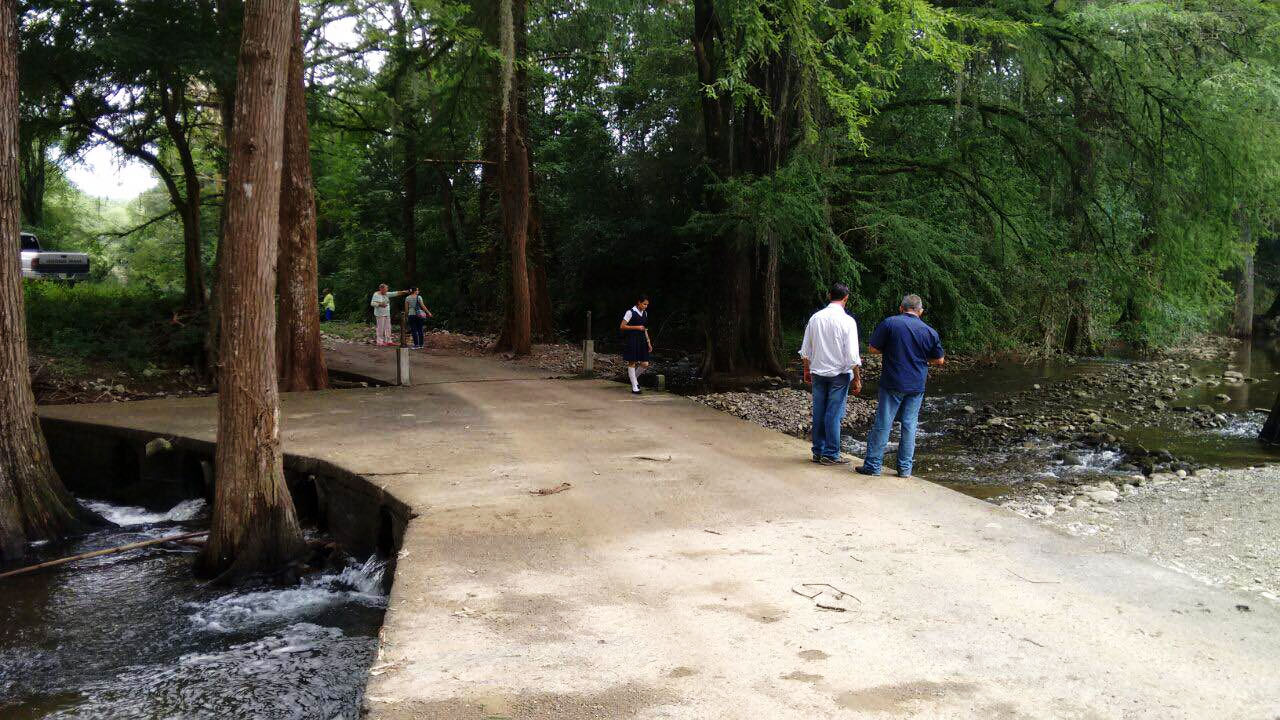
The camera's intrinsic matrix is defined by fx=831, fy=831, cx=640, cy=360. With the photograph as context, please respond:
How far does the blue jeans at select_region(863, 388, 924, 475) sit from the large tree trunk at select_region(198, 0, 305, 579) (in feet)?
19.1

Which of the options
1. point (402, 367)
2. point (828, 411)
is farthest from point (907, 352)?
point (402, 367)

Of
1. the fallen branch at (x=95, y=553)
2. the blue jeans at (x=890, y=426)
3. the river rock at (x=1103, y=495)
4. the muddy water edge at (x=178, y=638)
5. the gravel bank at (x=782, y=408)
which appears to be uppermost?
the blue jeans at (x=890, y=426)

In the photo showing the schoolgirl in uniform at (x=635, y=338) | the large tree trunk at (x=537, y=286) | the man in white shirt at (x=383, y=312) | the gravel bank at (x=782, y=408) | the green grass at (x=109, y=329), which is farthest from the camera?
the large tree trunk at (x=537, y=286)

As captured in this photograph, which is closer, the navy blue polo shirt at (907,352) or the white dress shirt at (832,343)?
the navy blue polo shirt at (907,352)

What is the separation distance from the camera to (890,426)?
8734mm

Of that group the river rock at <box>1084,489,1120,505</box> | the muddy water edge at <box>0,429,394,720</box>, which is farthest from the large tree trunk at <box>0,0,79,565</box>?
the river rock at <box>1084,489,1120,505</box>

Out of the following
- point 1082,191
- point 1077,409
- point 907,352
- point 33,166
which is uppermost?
point 33,166

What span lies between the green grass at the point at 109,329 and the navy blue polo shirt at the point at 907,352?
1495cm

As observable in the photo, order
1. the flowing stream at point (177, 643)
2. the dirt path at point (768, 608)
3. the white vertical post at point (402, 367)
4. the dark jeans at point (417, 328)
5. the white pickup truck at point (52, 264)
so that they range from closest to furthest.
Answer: the dirt path at point (768, 608) < the flowing stream at point (177, 643) < the white vertical post at point (402, 367) < the dark jeans at point (417, 328) < the white pickup truck at point (52, 264)

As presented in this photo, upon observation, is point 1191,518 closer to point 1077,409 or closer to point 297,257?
point 1077,409

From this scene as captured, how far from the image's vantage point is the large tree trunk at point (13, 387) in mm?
8398

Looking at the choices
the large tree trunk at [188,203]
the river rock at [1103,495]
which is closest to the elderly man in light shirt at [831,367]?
the river rock at [1103,495]

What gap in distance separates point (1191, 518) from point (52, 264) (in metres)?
31.0

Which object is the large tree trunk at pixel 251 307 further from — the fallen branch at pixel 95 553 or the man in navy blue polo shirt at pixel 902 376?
the man in navy blue polo shirt at pixel 902 376
